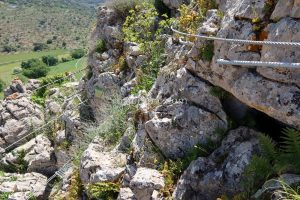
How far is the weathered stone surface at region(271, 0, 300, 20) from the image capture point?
20.9 ft

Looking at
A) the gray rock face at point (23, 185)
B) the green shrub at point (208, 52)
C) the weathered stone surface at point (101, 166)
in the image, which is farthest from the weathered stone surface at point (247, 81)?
the gray rock face at point (23, 185)

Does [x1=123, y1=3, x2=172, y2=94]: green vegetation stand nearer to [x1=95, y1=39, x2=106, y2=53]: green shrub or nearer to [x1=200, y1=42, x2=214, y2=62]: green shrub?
[x1=95, y1=39, x2=106, y2=53]: green shrub

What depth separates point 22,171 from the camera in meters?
17.6

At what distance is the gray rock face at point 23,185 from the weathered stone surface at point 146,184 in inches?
315

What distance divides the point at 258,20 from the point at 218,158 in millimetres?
2325

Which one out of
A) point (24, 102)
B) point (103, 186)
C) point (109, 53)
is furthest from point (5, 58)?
point (103, 186)

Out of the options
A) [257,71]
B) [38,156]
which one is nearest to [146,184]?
[257,71]

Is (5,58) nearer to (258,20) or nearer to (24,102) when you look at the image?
(24,102)

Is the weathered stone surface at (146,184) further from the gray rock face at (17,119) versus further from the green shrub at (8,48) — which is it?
the green shrub at (8,48)

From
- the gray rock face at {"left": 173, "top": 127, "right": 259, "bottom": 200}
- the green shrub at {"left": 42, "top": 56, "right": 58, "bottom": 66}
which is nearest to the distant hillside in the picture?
the green shrub at {"left": 42, "top": 56, "right": 58, "bottom": 66}

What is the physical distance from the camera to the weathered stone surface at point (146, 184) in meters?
7.69

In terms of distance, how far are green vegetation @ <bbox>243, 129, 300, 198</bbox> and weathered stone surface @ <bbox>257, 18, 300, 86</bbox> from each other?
77cm

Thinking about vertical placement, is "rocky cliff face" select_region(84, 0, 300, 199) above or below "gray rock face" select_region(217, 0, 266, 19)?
below

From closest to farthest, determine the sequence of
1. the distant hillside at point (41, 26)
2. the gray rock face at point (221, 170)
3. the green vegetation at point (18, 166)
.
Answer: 1. the gray rock face at point (221, 170)
2. the green vegetation at point (18, 166)
3. the distant hillside at point (41, 26)
